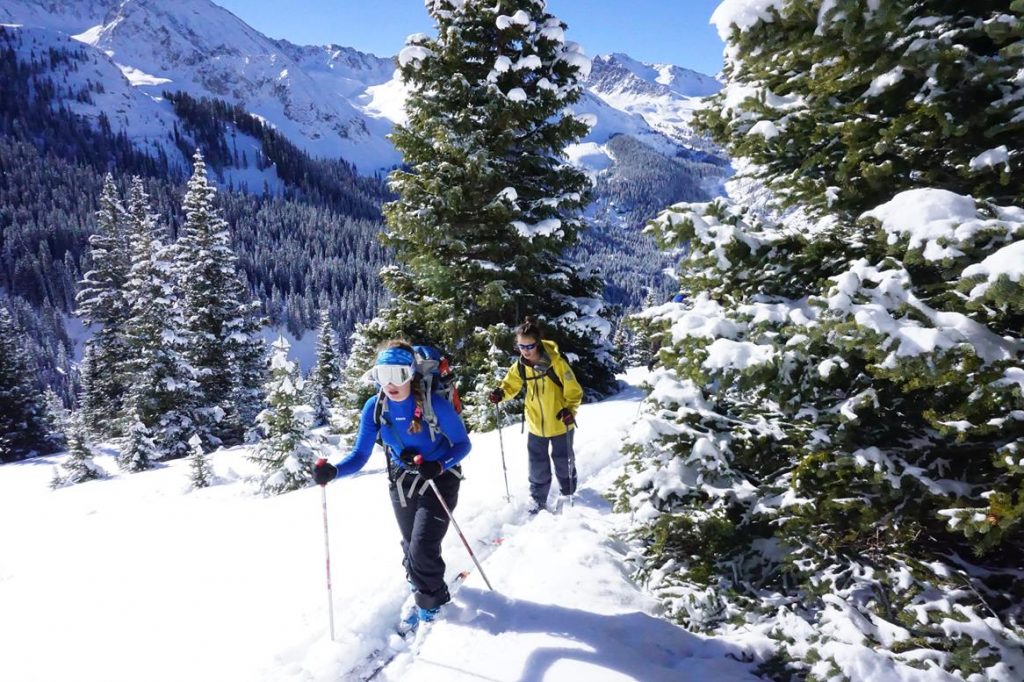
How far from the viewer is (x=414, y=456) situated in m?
4.84

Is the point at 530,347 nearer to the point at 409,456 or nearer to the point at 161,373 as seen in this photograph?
the point at 409,456

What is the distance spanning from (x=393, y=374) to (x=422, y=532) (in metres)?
1.43

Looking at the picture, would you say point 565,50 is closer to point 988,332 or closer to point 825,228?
point 825,228

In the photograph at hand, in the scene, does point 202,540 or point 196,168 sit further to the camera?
point 196,168

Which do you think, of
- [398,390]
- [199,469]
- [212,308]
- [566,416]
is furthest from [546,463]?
[212,308]

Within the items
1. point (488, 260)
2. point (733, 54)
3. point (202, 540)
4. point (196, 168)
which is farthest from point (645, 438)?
point (196, 168)

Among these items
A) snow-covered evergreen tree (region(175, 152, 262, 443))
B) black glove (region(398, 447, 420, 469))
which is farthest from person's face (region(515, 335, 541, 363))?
snow-covered evergreen tree (region(175, 152, 262, 443))

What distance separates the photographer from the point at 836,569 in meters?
3.95

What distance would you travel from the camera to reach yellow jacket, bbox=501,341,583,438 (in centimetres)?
702

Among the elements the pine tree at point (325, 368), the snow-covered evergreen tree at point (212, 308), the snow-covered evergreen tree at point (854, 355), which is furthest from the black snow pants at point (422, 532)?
the pine tree at point (325, 368)

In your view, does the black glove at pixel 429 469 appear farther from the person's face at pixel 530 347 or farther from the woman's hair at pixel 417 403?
the person's face at pixel 530 347

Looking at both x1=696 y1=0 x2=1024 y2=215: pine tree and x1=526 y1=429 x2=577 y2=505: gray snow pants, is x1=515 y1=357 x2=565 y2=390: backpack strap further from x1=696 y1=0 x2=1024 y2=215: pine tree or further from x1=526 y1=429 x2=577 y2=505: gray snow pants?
x1=696 y1=0 x2=1024 y2=215: pine tree

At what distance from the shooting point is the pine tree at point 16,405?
35.6 metres

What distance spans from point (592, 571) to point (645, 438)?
6.12 feet
